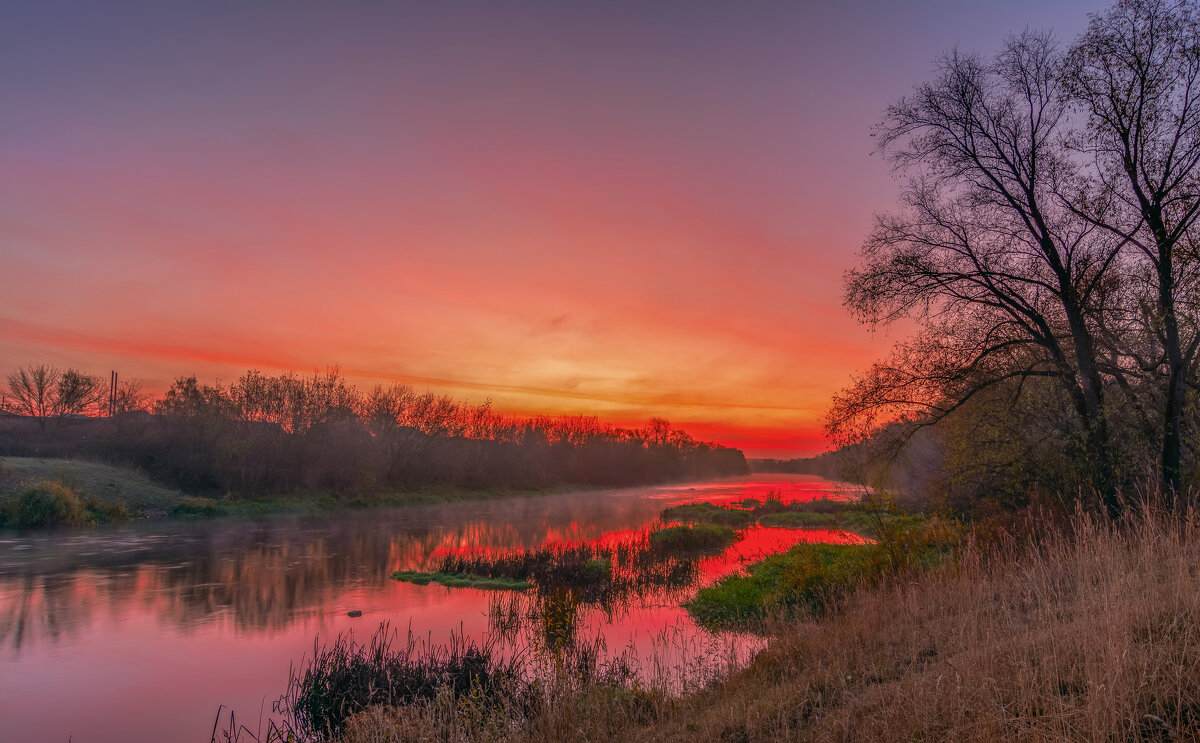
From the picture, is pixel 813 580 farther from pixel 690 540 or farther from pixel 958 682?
pixel 690 540

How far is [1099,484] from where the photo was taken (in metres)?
14.3

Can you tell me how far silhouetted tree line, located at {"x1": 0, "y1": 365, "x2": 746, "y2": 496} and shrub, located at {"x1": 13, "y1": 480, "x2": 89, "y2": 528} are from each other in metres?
12.0

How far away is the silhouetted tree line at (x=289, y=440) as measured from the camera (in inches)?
1781

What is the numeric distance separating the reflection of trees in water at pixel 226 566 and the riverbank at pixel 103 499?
407 cm

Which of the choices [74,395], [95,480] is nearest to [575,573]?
[95,480]

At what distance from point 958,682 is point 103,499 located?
4352 centimetres

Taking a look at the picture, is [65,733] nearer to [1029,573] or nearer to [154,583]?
[154,583]

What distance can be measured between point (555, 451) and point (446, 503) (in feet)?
125

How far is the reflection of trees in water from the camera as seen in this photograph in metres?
15.8

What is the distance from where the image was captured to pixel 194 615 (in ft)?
51.7

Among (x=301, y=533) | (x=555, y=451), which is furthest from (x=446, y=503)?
(x=555, y=451)

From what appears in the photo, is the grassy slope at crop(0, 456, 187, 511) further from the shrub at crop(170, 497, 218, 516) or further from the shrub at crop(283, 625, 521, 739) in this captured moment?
the shrub at crop(283, 625, 521, 739)

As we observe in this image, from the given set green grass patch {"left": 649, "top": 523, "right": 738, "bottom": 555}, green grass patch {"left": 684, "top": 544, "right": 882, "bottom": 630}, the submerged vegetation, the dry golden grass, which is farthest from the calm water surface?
the dry golden grass

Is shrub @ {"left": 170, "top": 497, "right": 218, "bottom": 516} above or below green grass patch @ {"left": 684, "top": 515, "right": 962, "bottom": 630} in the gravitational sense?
below
